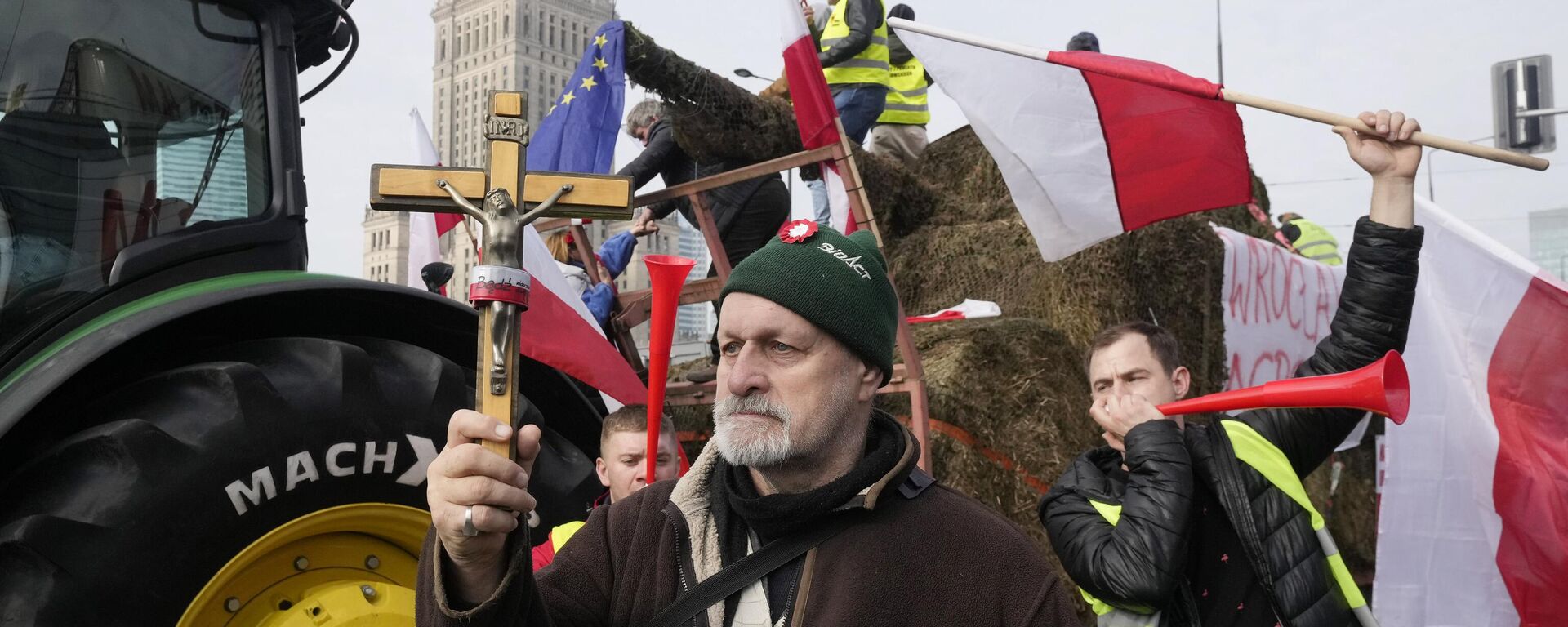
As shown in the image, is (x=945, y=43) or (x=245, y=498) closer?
(x=245, y=498)

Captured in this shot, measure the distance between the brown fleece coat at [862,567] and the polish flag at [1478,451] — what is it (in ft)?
9.83

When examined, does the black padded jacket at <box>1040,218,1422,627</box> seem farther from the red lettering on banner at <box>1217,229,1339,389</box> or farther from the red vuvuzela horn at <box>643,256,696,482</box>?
the red lettering on banner at <box>1217,229,1339,389</box>

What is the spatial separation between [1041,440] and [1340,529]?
308 centimetres

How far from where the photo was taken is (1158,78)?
12.4 feet

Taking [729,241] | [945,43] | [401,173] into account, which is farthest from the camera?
[729,241]

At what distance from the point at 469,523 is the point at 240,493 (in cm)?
136

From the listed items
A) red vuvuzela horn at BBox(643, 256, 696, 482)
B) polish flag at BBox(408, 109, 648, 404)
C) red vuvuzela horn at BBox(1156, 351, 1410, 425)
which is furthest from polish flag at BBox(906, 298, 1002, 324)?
red vuvuzela horn at BBox(1156, 351, 1410, 425)

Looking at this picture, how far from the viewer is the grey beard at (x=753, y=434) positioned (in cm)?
172

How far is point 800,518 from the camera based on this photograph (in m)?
1.67

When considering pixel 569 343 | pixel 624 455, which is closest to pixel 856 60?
pixel 569 343

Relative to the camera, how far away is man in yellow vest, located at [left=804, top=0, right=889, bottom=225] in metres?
6.84

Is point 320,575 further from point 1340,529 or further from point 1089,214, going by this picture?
point 1340,529

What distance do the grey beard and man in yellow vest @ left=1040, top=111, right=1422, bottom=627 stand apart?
1.14 metres

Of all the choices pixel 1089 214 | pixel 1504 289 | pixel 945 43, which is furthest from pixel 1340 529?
pixel 945 43
